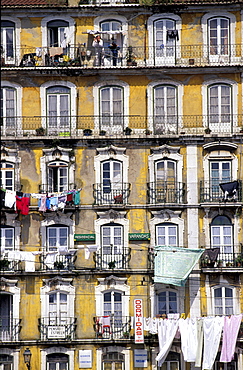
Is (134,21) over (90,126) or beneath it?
over

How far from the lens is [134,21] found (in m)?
54.6

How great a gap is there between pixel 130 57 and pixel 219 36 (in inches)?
205

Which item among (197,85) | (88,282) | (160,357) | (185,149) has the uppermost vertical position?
(197,85)

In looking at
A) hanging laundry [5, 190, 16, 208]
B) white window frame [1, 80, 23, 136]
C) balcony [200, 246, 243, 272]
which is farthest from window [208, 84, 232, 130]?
hanging laundry [5, 190, 16, 208]

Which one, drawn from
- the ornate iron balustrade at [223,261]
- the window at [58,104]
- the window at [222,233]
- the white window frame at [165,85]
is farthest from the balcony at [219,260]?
the window at [58,104]

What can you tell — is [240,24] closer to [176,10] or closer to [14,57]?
[176,10]

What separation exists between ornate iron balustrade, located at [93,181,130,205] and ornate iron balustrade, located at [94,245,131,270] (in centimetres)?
256

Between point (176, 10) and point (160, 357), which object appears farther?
point (176, 10)

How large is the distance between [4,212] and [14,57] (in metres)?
9.00

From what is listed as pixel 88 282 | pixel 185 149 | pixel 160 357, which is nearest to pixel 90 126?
pixel 185 149

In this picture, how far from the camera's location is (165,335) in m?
50.9

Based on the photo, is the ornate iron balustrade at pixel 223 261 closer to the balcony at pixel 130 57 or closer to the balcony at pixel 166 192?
the balcony at pixel 166 192

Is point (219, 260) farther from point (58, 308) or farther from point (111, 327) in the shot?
point (58, 308)

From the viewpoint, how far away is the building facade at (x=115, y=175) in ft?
171
